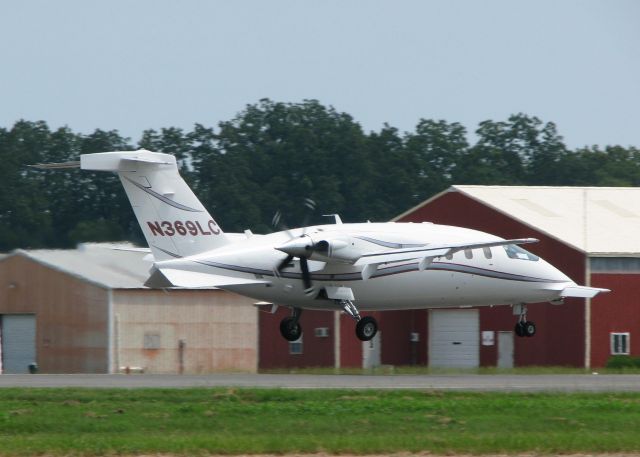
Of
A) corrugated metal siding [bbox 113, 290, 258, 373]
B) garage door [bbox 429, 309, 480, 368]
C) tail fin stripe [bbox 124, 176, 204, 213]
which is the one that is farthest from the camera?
garage door [bbox 429, 309, 480, 368]

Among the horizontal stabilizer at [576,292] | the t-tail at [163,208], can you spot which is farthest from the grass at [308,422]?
the horizontal stabilizer at [576,292]

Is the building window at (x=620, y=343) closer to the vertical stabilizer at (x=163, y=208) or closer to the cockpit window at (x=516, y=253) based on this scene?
the cockpit window at (x=516, y=253)

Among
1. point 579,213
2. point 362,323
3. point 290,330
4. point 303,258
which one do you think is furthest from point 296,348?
point 303,258

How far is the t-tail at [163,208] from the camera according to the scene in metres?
45.5

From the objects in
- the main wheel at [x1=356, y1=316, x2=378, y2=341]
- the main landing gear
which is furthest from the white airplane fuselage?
the main wheel at [x1=356, y1=316, x2=378, y2=341]

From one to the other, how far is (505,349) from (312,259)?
22270 mm

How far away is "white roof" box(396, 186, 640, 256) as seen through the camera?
A: 62.1m

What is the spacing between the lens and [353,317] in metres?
45.6

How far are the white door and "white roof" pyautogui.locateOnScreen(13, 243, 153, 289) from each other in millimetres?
18094

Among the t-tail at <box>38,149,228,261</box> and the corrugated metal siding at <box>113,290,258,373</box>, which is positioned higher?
the t-tail at <box>38,149,228,261</box>

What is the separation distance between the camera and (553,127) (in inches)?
5586

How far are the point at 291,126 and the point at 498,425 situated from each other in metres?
103

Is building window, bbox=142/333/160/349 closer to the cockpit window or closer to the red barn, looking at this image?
the red barn

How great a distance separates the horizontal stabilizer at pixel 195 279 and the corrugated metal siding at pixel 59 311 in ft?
44.0
